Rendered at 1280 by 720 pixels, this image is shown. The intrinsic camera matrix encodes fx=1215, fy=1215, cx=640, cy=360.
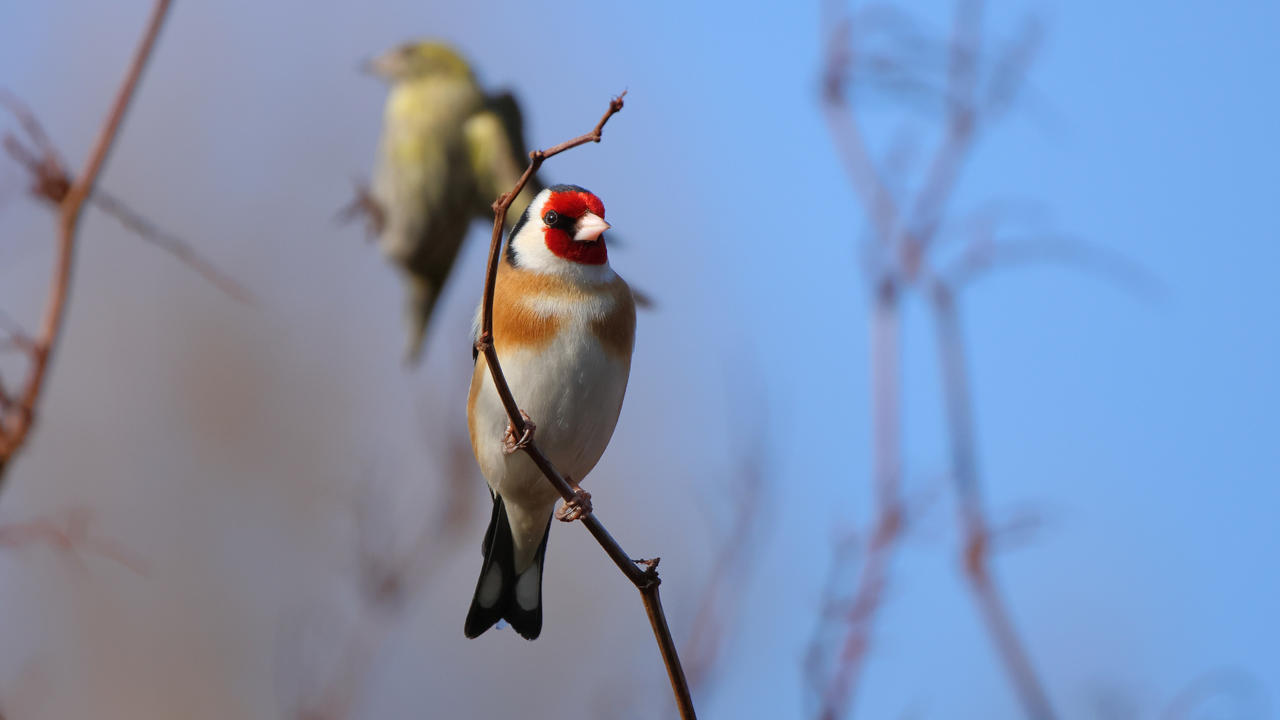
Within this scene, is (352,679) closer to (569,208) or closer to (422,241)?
(422,241)

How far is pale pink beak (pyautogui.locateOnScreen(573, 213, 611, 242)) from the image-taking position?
8.17ft

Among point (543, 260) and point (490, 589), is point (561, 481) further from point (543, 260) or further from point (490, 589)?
point (490, 589)

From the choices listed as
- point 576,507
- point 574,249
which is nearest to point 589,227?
point 574,249

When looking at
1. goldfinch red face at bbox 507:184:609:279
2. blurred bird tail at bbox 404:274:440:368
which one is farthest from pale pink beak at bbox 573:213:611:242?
blurred bird tail at bbox 404:274:440:368

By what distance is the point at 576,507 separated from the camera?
2006 millimetres

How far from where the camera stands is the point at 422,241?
155 inches

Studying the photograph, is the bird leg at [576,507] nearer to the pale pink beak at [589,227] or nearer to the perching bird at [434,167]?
the pale pink beak at [589,227]

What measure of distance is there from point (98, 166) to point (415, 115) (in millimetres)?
2306

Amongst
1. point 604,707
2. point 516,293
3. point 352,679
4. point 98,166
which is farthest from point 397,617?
point 98,166

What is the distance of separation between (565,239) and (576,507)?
32.9 inches

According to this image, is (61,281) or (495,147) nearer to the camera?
(61,281)

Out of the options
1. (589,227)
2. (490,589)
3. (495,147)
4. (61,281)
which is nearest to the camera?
(61,281)

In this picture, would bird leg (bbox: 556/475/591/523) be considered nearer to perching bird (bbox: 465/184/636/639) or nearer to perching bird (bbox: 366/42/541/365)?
perching bird (bbox: 465/184/636/639)

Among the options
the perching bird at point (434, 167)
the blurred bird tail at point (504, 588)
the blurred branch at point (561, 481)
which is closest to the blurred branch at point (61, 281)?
the blurred branch at point (561, 481)
